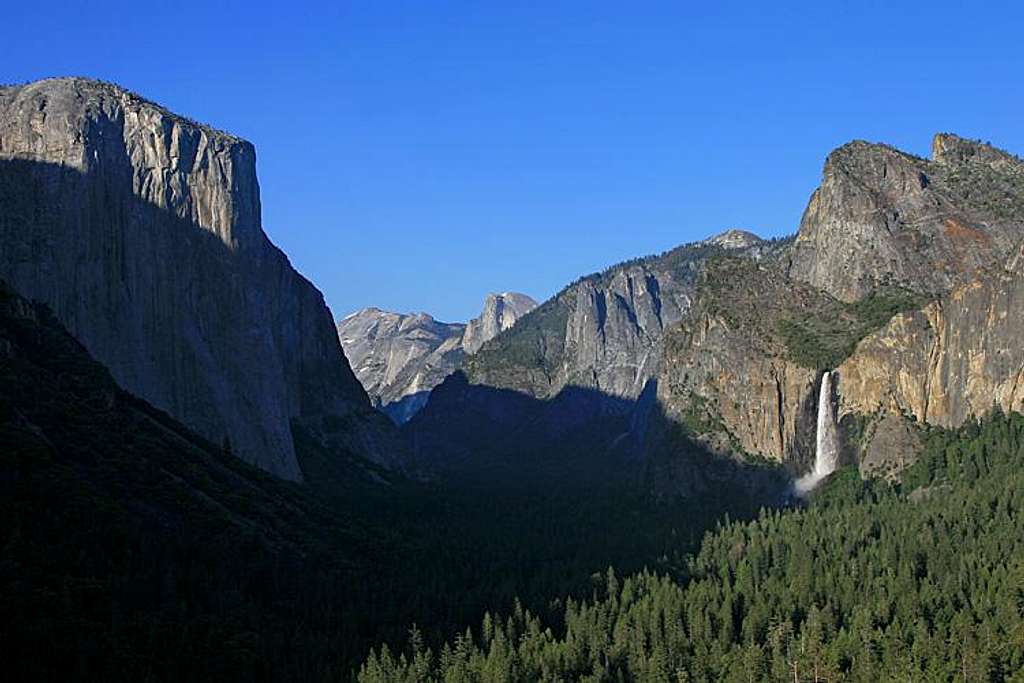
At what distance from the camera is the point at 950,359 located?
17600 cm

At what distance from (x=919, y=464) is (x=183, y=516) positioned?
88.2 meters

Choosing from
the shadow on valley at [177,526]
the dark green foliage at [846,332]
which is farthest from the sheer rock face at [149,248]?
the dark green foliage at [846,332]

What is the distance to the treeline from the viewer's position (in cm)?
10056

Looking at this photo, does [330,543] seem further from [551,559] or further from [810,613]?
[810,613]

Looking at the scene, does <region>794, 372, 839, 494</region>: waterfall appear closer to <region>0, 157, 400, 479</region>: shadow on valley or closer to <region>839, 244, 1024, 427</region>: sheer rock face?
<region>839, 244, 1024, 427</region>: sheer rock face

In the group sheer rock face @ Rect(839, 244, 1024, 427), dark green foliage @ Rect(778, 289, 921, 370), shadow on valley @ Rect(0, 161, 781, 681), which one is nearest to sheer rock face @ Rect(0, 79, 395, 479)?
shadow on valley @ Rect(0, 161, 781, 681)

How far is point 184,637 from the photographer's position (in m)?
96.4

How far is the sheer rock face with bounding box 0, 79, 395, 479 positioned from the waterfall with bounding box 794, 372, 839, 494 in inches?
2800

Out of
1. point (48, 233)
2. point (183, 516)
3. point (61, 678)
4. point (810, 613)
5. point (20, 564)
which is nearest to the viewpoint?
point (61, 678)

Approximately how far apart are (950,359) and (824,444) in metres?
22.5

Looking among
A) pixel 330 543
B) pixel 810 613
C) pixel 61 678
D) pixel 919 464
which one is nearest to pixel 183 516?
pixel 330 543

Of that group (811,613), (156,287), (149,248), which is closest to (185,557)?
(811,613)

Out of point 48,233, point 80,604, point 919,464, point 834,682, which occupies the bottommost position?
point 834,682

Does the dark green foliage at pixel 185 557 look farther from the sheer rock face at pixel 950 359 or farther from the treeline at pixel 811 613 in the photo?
the sheer rock face at pixel 950 359
